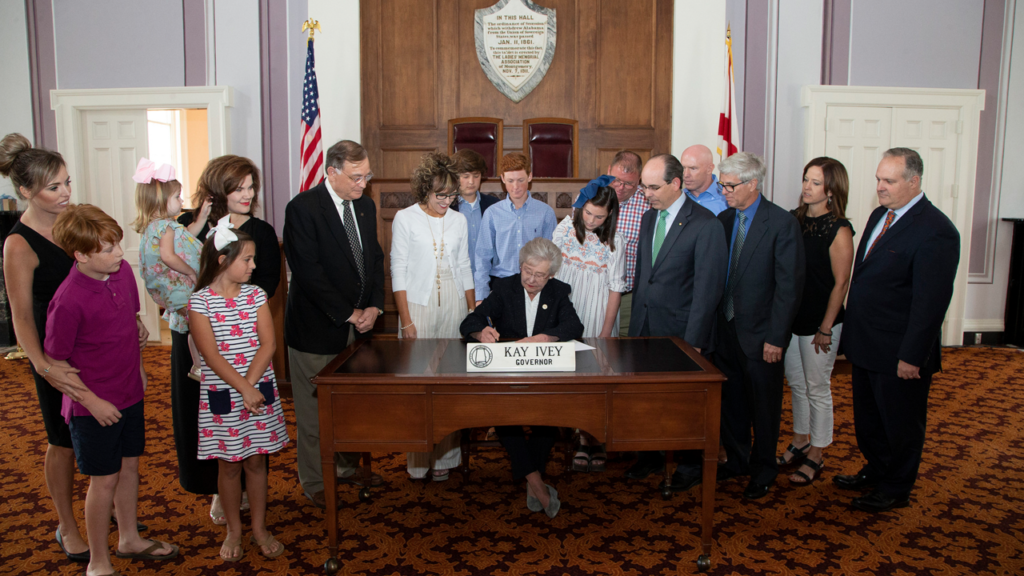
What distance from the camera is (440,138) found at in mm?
6824

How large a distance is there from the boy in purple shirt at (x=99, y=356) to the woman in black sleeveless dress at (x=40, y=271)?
0.09 metres

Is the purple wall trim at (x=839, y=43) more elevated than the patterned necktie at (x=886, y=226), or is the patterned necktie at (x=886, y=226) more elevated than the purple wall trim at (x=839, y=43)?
the purple wall trim at (x=839, y=43)

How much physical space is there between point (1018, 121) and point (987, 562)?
5.73m

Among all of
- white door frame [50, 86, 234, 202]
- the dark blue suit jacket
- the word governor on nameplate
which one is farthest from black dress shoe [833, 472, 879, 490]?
white door frame [50, 86, 234, 202]

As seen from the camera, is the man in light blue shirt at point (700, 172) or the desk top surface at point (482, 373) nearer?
the desk top surface at point (482, 373)

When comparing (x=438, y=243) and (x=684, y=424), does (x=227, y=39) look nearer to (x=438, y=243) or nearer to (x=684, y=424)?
(x=438, y=243)

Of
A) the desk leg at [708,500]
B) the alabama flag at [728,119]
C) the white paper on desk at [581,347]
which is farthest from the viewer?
the alabama flag at [728,119]

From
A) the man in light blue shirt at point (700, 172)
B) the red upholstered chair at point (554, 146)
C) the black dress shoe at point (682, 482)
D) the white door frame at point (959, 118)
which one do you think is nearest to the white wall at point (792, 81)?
the white door frame at point (959, 118)

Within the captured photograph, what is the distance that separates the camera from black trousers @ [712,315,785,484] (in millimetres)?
3061

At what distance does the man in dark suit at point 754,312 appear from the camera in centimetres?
292

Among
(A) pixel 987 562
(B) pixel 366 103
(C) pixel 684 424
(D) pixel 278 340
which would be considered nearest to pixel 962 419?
(A) pixel 987 562

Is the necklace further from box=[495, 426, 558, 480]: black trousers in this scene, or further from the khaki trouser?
Answer: box=[495, 426, 558, 480]: black trousers

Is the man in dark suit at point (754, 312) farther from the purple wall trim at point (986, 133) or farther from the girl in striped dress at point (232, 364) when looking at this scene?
the purple wall trim at point (986, 133)

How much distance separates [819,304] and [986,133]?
4.80 meters
